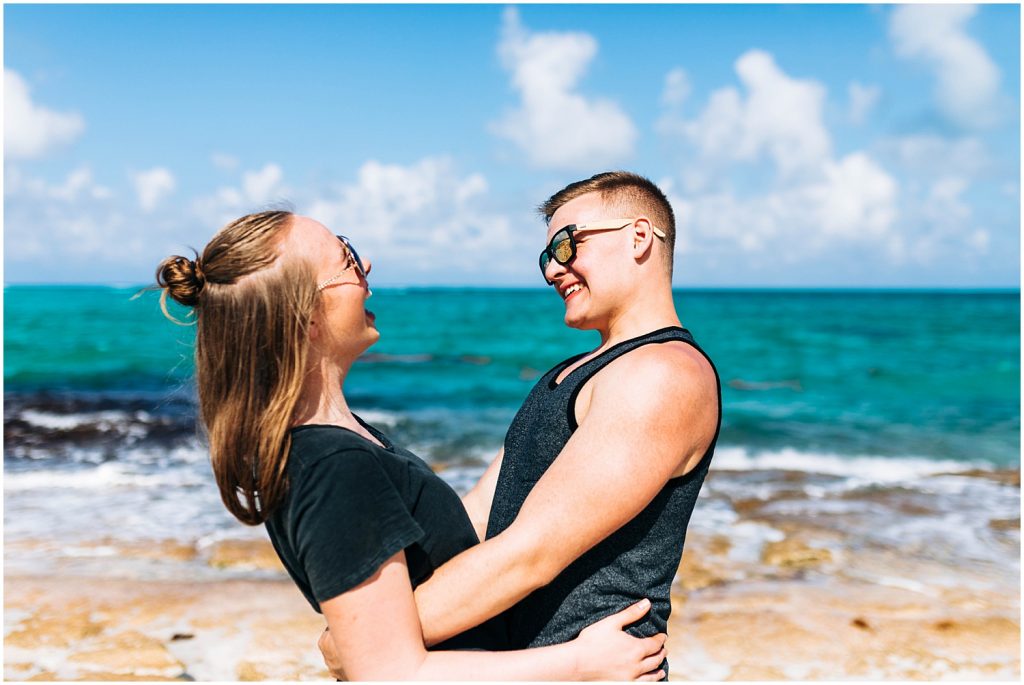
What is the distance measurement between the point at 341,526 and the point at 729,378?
25.5 metres

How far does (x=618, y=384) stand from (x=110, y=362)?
2815 cm

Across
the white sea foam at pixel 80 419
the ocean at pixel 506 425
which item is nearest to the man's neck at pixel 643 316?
the ocean at pixel 506 425

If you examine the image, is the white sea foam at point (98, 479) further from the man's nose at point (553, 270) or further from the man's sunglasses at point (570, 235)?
the man's sunglasses at point (570, 235)

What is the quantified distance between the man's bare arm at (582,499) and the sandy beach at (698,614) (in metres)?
3.62

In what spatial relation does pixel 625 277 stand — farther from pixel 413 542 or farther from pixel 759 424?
pixel 759 424

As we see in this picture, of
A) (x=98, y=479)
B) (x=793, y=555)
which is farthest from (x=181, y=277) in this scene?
(x=98, y=479)

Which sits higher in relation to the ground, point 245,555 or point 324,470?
point 324,470

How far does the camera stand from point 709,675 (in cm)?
547

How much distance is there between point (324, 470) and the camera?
2141 millimetres

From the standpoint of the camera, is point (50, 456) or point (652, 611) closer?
point (652, 611)

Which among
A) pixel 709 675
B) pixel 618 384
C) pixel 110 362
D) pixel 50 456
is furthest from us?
pixel 110 362

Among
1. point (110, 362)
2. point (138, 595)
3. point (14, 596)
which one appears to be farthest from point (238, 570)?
point (110, 362)

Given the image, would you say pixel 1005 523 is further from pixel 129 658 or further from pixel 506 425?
pixel 506 425

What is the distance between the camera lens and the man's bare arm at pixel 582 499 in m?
2.27
